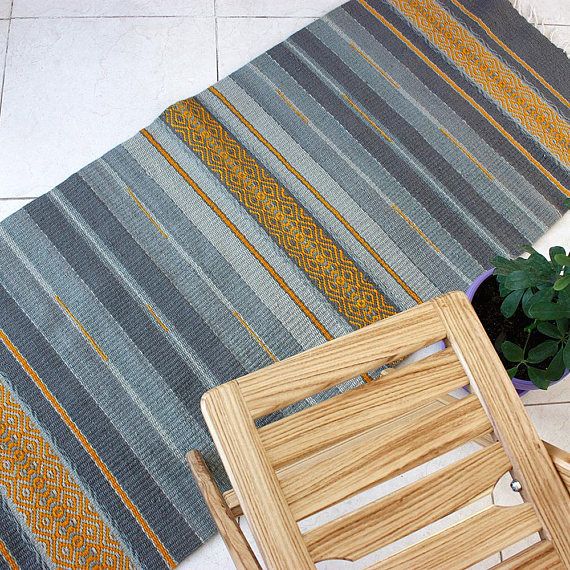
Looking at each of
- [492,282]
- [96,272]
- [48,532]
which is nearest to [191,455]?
[48,532]

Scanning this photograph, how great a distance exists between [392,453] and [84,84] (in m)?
1.19

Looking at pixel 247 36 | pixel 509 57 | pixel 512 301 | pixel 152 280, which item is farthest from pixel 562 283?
pixel 247 36

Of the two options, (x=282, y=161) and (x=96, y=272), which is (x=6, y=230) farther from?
(x=282, y=161)

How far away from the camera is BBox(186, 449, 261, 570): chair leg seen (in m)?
0.70

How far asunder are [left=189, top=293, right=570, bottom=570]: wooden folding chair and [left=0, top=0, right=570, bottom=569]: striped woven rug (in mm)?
562

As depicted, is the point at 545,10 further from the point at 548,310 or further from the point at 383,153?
the point at 548,310

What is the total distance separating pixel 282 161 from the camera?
5.01 ft

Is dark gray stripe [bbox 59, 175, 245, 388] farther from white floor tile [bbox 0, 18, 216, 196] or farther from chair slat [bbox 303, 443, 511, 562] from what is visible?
chair slat [bbox 303, 443, 511, 562]

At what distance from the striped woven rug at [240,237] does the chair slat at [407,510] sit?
1.87ft

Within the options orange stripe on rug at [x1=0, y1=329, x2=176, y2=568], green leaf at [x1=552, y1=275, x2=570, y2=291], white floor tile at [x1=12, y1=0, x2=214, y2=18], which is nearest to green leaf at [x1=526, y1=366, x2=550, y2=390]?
green leaf at [x1=552, y1=275, x2=570, y2=291]

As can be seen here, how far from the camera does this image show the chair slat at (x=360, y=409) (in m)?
0.75

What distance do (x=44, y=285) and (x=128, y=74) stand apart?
1.81 ft

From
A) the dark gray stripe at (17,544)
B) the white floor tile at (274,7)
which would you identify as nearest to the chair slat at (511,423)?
the dark gray stripe at (17,544)

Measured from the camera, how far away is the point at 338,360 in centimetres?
76
